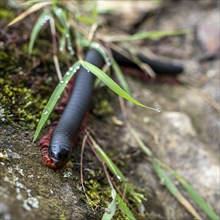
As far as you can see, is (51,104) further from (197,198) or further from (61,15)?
(197,198)

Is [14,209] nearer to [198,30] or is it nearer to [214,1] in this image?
[198,30]

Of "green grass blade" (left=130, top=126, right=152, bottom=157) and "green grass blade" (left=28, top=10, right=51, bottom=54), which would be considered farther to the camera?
"green grass blade" (left=28, top=10, right=51, bottom=54)

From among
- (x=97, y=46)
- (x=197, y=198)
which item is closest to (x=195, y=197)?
(x=197, y=198)

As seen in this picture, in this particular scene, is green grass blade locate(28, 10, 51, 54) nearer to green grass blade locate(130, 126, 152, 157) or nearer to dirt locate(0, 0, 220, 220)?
dirt locate(0, 0, 220, 220)

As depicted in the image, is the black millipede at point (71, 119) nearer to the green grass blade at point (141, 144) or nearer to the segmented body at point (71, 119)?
the segmented body at point (71, 119)

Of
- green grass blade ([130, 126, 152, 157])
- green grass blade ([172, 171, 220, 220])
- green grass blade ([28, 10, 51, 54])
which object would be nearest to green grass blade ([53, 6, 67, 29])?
green grass blade ([28, 10, 51, 54])

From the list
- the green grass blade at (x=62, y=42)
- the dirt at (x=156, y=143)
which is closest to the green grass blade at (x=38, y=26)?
the green grass blade at (x=62, y=42)

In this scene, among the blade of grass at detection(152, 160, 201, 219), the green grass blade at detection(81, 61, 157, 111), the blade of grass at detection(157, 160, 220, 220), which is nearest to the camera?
the green grass blade at detection(81, 61, 157, 111)
